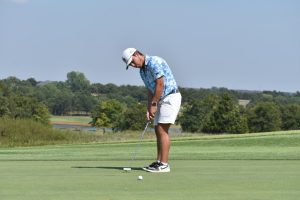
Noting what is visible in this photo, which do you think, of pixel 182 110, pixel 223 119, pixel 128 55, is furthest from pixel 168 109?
pixel 182 110

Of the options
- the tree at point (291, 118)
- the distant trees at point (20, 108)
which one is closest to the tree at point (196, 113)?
the tree at point (291, 118)

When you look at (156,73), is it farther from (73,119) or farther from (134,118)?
(73,119)

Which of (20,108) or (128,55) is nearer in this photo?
(128,55)

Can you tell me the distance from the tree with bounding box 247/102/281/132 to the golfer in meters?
97.4

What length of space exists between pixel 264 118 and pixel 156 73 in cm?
10050

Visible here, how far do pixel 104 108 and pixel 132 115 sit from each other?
1396 centimetres

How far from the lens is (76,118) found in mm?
153750

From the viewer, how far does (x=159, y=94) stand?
9.26 meters

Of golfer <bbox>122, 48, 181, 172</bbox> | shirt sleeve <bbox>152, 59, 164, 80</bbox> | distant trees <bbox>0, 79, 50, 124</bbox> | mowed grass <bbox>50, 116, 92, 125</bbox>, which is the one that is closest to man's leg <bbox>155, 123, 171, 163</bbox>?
golfer <bbox>122, 48, 181, 172</bbox>

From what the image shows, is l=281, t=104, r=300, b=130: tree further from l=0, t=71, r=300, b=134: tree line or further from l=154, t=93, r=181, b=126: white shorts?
l=154, t=93, r=181, b=126: white shorts
